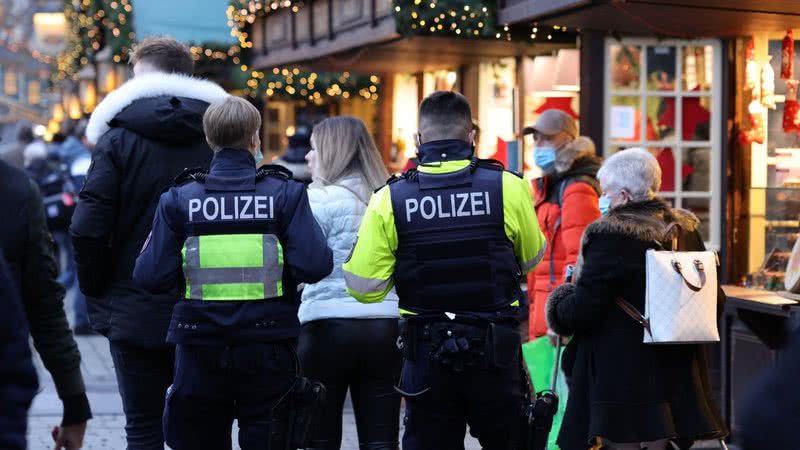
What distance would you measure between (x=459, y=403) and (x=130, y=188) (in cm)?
169

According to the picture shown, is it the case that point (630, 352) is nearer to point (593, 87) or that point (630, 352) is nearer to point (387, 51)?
point (593, 87)

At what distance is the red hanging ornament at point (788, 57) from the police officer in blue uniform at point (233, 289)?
4739 mm

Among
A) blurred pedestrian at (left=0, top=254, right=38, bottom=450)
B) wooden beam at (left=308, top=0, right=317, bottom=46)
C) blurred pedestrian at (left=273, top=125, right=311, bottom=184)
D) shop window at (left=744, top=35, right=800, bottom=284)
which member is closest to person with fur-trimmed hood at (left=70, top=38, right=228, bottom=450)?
blurred pedestrian at (left=0, top=254, right=38, bottom=450)

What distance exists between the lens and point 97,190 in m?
5.33

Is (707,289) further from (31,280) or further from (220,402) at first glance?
(31,280)

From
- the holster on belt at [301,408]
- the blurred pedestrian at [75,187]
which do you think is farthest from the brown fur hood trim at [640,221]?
the blurred pedestrian at [75,187]

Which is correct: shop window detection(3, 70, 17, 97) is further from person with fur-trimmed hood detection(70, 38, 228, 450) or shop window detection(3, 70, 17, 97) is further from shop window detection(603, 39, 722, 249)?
person with fur-trimmed hood detection(70, 38, 228, 450)

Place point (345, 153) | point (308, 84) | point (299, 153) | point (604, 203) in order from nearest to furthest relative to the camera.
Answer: point (345, 153) < point (604, 203) < point (299, 153) < point (308, 84)

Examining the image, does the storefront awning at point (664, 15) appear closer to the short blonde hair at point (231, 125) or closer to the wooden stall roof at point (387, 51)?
the wooden stall roof at point (387, 51)

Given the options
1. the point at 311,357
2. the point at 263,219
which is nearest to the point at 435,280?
the point at 263,219

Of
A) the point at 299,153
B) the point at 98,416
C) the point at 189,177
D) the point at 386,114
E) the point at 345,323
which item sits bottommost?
the point at 98,416

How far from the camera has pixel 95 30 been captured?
28.9 metres

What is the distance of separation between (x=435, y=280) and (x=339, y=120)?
137cm

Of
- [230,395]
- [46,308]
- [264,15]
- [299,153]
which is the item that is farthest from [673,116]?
[264,15]
